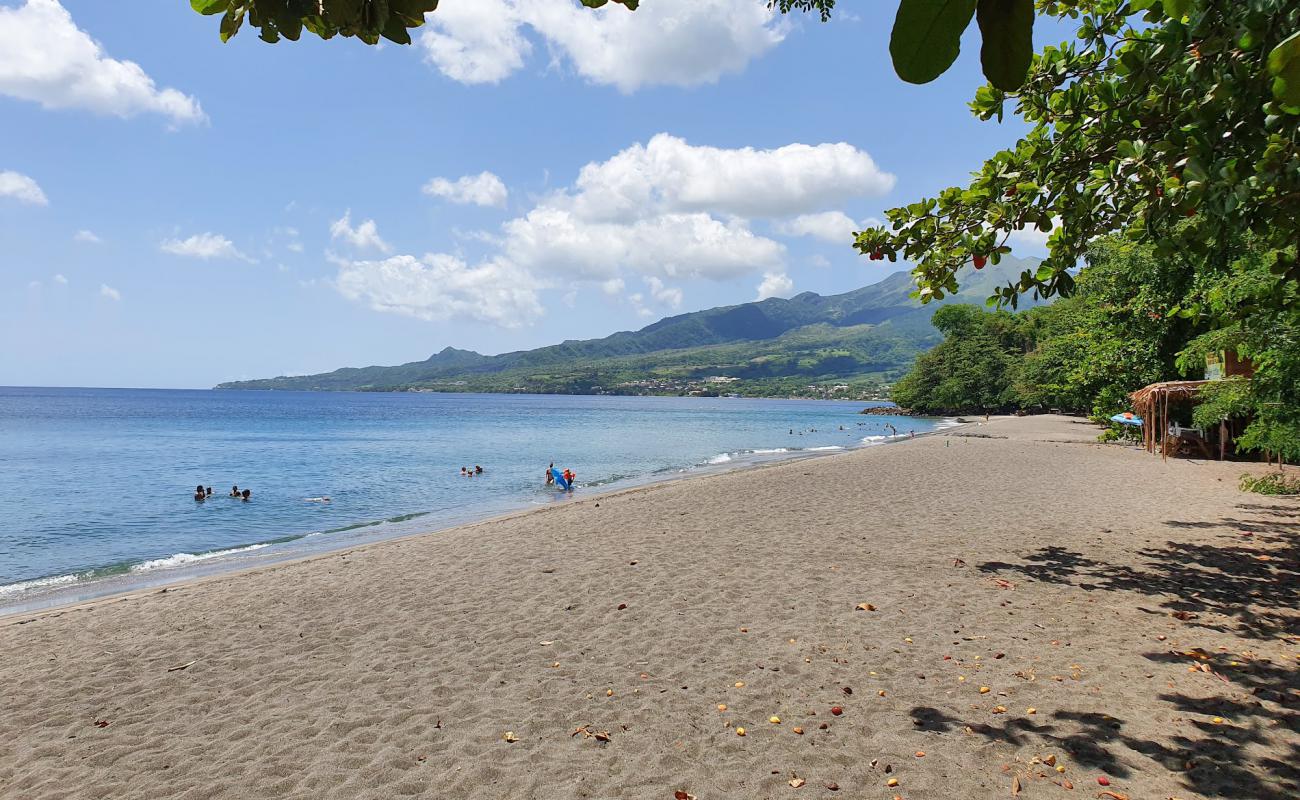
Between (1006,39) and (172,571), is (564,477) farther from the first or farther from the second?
(1006,39)

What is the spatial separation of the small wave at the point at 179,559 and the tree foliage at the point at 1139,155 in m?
16.3

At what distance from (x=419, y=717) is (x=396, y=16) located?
223 inches

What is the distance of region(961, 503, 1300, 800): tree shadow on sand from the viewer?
4.44 meters

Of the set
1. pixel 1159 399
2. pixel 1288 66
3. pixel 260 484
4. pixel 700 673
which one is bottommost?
pixel 260 484

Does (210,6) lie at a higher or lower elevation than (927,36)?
higher

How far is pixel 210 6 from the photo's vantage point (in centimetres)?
145

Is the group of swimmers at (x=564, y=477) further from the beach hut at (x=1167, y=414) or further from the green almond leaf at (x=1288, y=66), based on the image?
the green almond leaf at (x=1288, y=66)

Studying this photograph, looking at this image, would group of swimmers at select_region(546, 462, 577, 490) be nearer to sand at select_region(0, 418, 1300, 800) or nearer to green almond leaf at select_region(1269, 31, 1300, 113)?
sand at select_region(0, 418, 1300, 800)

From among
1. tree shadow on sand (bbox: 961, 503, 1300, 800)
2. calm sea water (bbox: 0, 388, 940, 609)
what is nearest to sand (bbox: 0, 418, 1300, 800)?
tree shadow on sand (bbox: 961, 503, 1300, 800)

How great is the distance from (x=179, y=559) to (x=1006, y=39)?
19.1 metres

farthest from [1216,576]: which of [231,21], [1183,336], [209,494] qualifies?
[209,494]

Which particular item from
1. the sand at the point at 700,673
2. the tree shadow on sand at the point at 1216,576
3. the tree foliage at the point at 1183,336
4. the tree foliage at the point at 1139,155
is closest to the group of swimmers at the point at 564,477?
the sand at the point at 700,673

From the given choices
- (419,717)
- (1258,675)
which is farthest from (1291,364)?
(419,717)

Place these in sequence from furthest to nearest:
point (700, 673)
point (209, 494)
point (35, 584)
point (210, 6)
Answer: point (209, 494) < point (35, 584) < point (700, 673) < point (210, 6)
